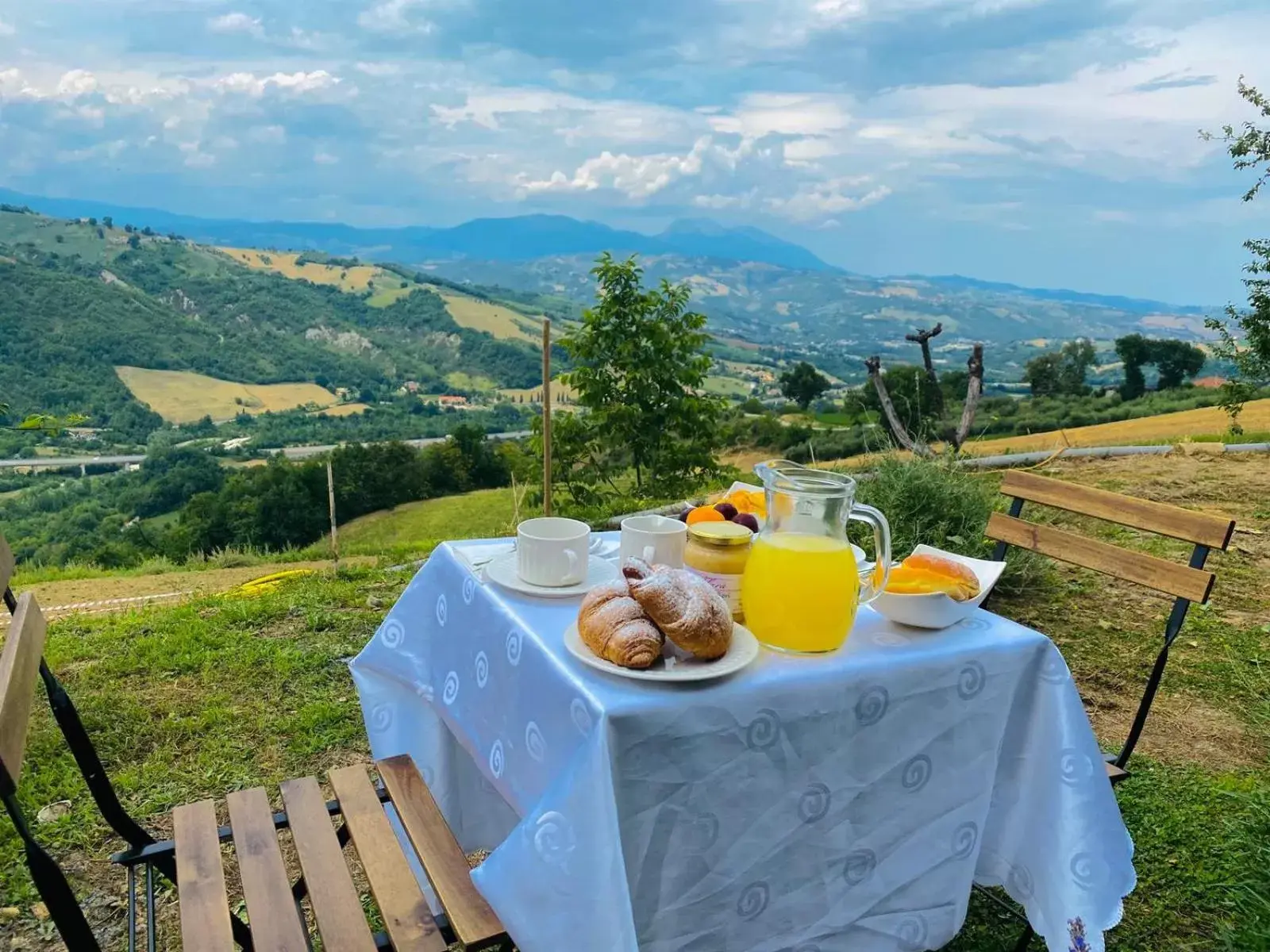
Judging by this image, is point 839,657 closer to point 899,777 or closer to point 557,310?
point 899,777

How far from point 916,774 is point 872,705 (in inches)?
7.7

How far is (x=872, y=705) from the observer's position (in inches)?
52.4

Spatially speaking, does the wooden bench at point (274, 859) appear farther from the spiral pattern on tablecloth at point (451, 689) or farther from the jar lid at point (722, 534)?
the jar lid at point (722, 534)

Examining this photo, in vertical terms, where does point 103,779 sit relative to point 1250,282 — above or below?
below

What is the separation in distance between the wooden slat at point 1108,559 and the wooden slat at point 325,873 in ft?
5.59

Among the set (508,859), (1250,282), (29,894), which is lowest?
(29,894)

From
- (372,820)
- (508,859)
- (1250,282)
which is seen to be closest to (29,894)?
(372,820)

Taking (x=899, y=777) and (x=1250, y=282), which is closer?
(x=899, y=777)

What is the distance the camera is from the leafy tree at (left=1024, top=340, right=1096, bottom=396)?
113 feet

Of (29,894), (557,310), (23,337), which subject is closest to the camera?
(29,894)

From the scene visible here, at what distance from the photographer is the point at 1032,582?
14.9 feet

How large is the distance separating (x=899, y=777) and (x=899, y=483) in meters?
3.26

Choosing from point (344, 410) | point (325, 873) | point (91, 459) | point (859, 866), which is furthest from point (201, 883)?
point (344, 410)

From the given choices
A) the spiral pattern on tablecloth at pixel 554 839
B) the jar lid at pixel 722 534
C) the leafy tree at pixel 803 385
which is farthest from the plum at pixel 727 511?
the leafy tree at pixel 803 385
